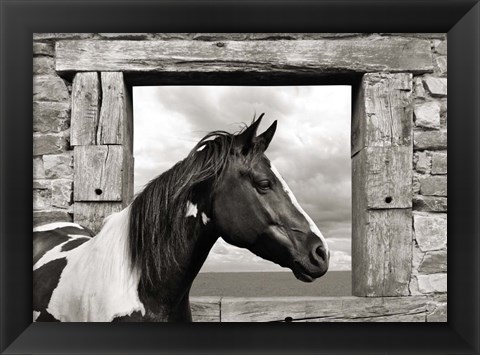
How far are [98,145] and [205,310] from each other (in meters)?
1.17

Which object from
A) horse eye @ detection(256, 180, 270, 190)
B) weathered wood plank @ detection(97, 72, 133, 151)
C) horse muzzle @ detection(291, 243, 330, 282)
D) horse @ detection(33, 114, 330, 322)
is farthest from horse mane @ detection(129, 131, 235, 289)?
weathered wood plank @ detection(97, 72, 133, 151)

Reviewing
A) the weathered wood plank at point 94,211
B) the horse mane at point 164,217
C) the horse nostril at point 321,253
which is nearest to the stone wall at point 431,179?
the horse nostril at point 321,253

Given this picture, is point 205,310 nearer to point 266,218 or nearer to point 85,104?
point 266,218

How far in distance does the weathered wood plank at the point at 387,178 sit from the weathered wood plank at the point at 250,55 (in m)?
0.51

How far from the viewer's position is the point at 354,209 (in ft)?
9.50

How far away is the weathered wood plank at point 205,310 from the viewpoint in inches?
104

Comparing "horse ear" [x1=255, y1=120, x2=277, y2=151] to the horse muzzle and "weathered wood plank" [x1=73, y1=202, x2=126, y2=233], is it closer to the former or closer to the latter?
the horse muzzle

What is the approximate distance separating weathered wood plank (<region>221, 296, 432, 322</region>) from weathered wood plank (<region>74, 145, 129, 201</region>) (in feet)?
3.04

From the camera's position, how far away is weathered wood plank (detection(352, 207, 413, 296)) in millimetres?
2725

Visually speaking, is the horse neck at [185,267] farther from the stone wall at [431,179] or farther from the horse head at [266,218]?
the stone wall at [431,179]

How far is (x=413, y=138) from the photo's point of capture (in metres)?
2.79

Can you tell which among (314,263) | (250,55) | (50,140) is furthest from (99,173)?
(314,263)
